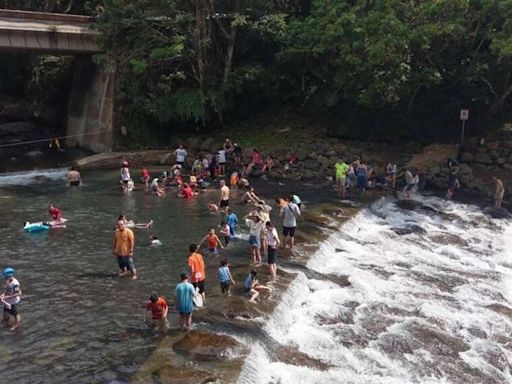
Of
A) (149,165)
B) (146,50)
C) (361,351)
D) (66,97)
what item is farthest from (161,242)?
(66,97)

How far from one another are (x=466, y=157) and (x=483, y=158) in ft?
2.99

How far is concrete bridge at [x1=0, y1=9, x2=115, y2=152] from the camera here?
34750 millimetres

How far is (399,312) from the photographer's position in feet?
54.8

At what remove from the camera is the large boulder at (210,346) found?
12734 mm

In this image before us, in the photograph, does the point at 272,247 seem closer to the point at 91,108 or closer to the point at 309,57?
the point at 309,57

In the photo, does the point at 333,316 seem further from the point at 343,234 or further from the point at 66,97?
the point at 66,97

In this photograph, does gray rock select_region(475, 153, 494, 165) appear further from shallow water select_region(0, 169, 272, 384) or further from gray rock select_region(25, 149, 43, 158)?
gray rock select_region(25, 149, 43, 158)

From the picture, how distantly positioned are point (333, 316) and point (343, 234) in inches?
297

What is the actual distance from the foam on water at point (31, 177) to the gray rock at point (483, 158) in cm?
2342

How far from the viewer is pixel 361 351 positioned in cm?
1427

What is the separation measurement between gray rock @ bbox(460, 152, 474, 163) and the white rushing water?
8630 millimetres

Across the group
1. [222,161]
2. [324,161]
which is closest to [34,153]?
[222,161]

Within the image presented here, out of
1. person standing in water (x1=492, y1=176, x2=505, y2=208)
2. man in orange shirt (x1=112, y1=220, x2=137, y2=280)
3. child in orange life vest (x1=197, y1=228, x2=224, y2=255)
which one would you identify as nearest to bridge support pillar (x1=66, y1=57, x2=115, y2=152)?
child in orange life vest (x1=197, y1=228, x2=224, y2=255)

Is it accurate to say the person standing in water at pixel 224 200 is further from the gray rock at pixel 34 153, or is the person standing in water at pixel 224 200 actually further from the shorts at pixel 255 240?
the gray rock at pixel 34 153
